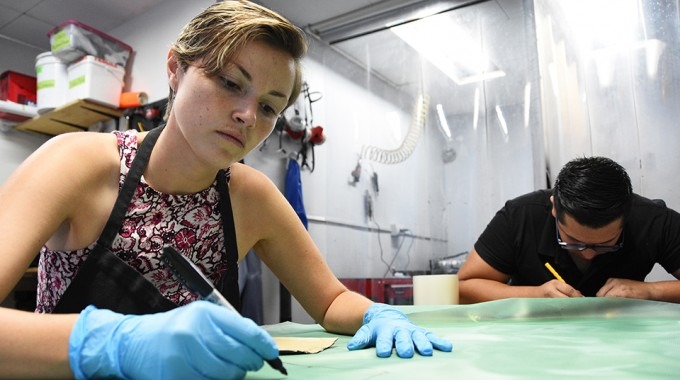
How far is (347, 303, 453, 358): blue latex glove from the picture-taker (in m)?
0.75

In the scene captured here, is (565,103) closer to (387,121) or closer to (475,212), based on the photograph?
(475,212)

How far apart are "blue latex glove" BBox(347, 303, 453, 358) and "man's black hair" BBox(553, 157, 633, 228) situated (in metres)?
0.83

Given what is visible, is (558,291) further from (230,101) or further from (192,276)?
(192,276)

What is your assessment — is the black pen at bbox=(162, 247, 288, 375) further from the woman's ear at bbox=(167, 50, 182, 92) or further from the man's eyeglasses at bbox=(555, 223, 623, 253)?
the man's eyeglasses at bbox=(555, 223, 623, 253)

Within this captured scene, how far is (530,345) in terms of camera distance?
2.72 ft

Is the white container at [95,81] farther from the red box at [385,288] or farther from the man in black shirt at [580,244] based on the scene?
the man in black shirt at [580,244]

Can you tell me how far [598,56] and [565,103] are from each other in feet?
0.89

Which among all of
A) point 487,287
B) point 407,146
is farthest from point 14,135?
point 487,287

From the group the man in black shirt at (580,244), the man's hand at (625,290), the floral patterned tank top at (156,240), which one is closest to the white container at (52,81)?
the floral patterned tank top at (156,240)

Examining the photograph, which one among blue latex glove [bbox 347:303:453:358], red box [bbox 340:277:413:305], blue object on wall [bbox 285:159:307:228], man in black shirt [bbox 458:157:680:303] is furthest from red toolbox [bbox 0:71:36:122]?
blue latex glove [bbox 347:303:453:358]

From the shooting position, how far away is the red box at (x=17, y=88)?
11.0ft

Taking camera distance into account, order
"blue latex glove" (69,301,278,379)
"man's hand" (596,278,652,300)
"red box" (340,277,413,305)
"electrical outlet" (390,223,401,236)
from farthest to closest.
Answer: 1. "electrical outlet" (390,223,401,236)
2. "red box" (340,277,413,305)
3. "man's hand" (596,278,652,300)
4. "blue latex glove" (69,301,278,379)

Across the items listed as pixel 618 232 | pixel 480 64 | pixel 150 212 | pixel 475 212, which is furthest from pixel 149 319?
pixel 480 64

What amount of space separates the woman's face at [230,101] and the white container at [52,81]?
2.76 meters
